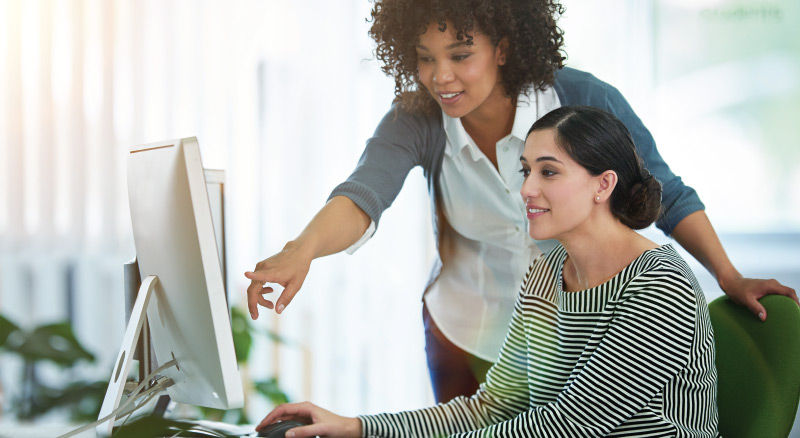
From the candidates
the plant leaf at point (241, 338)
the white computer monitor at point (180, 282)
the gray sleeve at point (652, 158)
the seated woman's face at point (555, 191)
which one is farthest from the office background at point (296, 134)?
the white computer monitor at point (180, 282)

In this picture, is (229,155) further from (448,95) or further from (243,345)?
(448,95)

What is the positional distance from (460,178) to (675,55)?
1.43 m

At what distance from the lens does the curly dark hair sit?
1227mm

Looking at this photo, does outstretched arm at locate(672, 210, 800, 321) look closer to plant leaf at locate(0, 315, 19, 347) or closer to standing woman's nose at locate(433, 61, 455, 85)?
standing woman's nose at locate(433, 61, 455, 85)

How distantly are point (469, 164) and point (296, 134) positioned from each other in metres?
1.32

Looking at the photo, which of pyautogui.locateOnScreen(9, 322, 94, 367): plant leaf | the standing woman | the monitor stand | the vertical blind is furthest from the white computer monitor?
the vertical blind

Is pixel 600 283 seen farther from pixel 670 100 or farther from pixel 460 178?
pixel 670 100

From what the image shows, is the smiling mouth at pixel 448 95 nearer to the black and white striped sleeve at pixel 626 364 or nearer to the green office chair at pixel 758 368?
the black and white striped sleeve at pixel 626 364

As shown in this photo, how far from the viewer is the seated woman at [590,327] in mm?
974

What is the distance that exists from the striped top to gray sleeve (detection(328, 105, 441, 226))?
42cm

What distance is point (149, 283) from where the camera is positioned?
2.70 ft

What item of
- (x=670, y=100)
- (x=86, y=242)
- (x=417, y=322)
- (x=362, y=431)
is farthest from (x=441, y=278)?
(x=86, y=242)

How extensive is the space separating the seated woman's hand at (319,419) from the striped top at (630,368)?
26mm

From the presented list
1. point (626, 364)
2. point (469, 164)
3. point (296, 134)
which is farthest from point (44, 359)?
point (296, 134)
